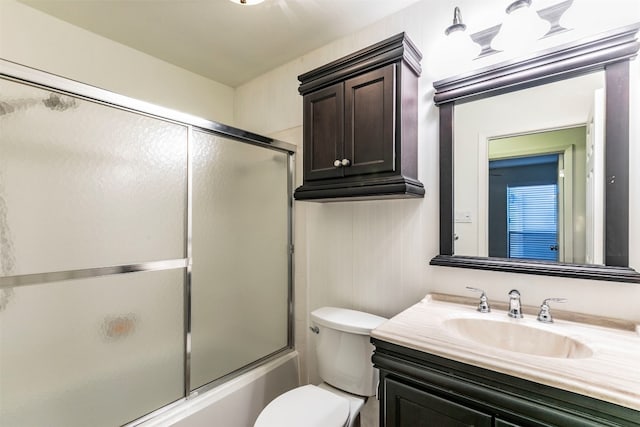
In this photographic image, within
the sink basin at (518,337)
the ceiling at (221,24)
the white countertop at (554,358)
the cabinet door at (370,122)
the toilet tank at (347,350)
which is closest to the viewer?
the white countertop at (554,358)

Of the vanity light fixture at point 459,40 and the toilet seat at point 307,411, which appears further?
the vanity light fixture at point 459,40

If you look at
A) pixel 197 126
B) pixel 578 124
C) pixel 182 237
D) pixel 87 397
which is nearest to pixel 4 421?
pixel 87 397

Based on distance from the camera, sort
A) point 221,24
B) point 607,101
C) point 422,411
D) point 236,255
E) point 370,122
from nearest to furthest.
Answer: point 422,411, point 607,101, point 370,122, point 221,24, point 236,255

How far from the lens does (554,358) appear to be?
2.73 feet

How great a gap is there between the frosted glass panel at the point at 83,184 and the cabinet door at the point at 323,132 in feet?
2.05

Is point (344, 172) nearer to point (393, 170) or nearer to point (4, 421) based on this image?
point (393, 170)

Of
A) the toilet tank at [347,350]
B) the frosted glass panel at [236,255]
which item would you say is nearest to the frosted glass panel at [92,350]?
the frosted glass panel at [236,255]

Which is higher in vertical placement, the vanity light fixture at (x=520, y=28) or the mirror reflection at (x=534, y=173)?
the vanity light fixture at (x=520, y=28)

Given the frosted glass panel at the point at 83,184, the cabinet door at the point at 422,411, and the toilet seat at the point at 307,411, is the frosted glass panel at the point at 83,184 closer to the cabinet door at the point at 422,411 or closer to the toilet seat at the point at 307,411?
the toilet seat at the point at 307,411

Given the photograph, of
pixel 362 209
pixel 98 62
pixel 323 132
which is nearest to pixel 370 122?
pixel 323 132

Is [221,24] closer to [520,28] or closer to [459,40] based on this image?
[459,40]

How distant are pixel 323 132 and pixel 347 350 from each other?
108cm

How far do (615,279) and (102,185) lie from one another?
197cm

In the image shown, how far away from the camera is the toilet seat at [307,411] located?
1219 mm
